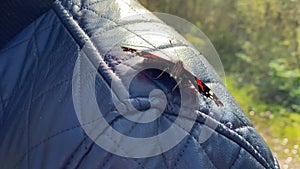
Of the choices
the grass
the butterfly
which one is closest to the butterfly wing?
the butterfly

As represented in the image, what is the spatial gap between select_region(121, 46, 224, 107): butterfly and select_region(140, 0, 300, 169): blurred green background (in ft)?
8.13

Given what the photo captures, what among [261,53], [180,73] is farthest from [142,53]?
[261,53]

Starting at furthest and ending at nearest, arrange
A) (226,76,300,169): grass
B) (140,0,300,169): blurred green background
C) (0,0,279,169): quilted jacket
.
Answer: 1. (140,0,300,169): blurred green background
2. (226,76,300,169): grass
3. (0,0,279,169): quilted jacket

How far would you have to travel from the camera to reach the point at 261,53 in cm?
398

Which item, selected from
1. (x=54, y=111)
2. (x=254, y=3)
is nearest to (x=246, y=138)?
(x=54, y=111)

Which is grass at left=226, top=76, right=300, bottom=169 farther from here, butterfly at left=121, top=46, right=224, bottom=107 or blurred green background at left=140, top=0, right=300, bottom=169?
butterfly at left=121, top=46, right=224, bottom=107

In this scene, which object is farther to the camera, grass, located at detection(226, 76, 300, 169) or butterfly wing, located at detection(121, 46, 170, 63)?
grass, located at detection(226, 76, 300, 169)

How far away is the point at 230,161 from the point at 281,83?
3098mm

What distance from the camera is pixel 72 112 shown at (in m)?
0.73

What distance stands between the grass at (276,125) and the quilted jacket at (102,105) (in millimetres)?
2310

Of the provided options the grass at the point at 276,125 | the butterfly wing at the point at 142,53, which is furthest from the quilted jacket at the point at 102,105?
the grass at the point at 276,125

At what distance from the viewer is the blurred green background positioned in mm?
3414

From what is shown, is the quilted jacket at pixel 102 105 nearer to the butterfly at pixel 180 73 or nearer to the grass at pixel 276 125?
the butterfly at pixel 180 73

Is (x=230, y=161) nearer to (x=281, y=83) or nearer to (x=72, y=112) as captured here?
(x=72, y=112)
